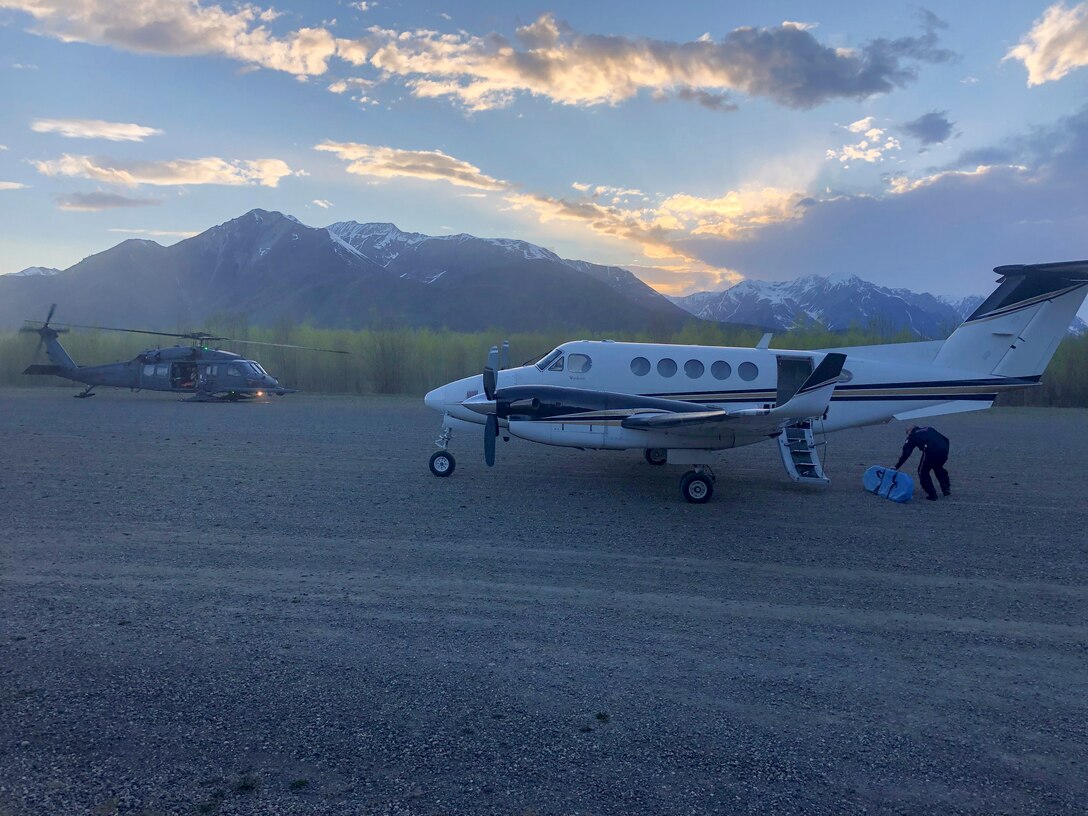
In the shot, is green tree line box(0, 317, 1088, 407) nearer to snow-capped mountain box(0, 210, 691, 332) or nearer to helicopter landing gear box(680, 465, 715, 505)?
helicopter landing gear box(680, 465, 715, 505)

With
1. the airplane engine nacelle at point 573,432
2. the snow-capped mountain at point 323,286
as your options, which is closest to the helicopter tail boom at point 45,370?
the airplane engine nacelle at point 573,432

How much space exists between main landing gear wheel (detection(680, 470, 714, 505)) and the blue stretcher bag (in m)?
3.34

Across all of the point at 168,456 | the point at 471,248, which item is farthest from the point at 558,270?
the point at 168,456

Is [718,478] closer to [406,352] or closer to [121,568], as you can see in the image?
[121,568]

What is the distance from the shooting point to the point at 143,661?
16.6ft

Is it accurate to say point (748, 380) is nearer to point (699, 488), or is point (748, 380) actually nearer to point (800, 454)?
point (800, 454)

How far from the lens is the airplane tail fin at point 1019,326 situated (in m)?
13.3

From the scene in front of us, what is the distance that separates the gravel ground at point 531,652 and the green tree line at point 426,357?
1135 inches

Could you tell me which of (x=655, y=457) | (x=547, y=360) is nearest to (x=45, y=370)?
(x=547, y=360)

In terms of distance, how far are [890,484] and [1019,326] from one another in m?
4.93

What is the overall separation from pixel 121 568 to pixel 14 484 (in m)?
6.16

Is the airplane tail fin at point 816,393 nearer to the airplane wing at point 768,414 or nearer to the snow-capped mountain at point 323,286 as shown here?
the airplane wing at point 768,414

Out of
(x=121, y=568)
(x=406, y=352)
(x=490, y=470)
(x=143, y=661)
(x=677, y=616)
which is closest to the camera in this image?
(x=143, y=661)

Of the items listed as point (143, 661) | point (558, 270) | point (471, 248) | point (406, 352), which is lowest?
point (143, 661)
